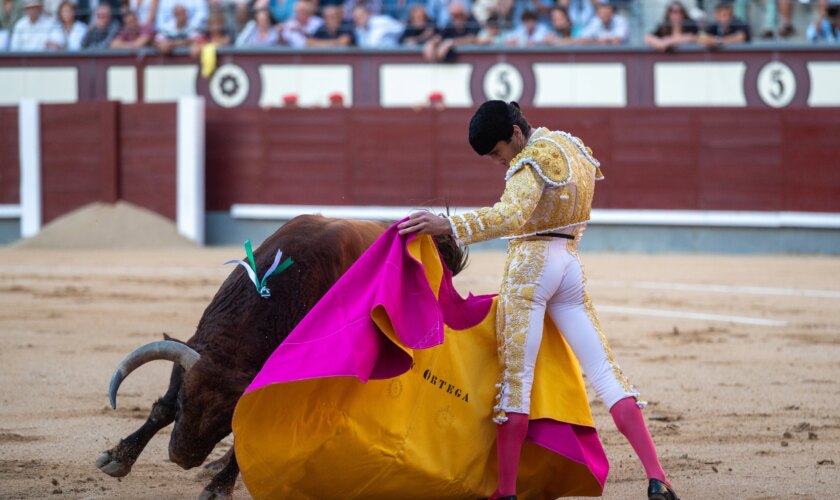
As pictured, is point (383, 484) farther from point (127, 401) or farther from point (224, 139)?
point (224, 139)

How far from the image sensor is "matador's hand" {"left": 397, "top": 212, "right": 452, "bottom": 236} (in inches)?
95.9

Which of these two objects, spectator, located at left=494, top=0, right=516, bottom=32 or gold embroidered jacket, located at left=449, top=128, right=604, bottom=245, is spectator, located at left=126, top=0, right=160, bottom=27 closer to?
spectator, located at left=494, top=0, right=516, bottom=32

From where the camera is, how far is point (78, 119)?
33.1ft

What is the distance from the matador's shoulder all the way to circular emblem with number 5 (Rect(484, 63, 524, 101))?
7.05 meters

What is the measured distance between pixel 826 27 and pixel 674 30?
Answer: 46.3 inches

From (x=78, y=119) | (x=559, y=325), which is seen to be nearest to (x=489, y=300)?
(x=559, y=325)

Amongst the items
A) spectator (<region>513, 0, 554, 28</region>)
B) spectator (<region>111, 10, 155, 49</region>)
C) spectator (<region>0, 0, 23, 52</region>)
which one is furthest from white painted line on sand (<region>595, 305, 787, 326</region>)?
spectator (<region>0, 0, 23, 52</region>)

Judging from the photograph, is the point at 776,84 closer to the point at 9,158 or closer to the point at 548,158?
the point at 9,158

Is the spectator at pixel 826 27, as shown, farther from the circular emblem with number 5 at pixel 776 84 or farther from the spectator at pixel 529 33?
the spectator at pixel 529 33

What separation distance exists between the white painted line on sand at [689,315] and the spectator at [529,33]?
12.2ft

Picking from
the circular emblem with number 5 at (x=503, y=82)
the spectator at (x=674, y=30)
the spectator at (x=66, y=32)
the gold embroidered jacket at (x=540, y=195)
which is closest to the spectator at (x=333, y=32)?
the circular emblem with number 5 at (x=503, y=82)

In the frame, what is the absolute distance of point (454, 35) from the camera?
9.62 meters

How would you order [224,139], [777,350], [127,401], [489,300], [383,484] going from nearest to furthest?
1. [383,484]
2. [489,300]
3. [127,401]
4. [777,350]
5. [224,139]

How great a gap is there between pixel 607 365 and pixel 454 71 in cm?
726
